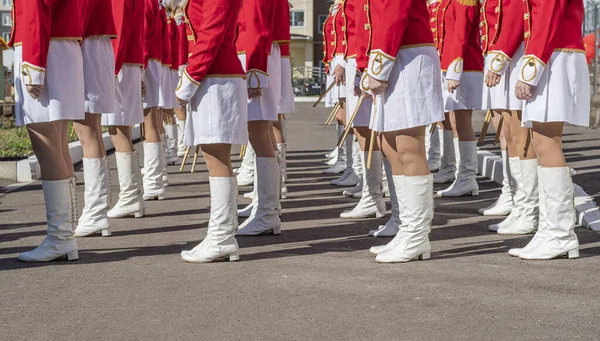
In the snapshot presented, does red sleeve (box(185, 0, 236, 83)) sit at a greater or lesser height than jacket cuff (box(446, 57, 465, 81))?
greater

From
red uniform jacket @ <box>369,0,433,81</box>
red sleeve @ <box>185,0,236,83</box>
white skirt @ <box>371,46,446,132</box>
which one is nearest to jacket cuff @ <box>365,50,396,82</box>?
red uniform jacket @ <box>369,0,433,81</box>

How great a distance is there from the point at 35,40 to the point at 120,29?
6.39ft

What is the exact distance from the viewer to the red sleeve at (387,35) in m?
6.39

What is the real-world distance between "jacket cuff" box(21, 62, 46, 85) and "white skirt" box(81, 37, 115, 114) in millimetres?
990

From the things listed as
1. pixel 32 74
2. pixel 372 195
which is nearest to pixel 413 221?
Result: pixel 372 195

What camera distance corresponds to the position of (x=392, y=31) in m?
6.39

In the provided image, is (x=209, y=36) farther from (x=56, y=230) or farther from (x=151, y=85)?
(x=151, y=85)

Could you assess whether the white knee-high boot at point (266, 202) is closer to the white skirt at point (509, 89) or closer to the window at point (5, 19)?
the white skirt at point (509, 89)

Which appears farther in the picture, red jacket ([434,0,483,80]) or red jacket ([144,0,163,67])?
red jacket ([144,0,163,67])

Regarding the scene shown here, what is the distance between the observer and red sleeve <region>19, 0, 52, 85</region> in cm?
639

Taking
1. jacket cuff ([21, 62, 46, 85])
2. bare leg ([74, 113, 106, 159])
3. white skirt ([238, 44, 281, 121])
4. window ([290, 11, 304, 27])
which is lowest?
bare leg ([74, 113, 106, 159])

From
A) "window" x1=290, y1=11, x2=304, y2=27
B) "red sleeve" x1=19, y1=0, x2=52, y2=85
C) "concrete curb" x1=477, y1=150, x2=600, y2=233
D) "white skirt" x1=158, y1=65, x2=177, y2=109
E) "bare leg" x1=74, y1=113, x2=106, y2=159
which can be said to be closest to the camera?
"red sleeve" x1=19, y1=0, x2=52, y2=85

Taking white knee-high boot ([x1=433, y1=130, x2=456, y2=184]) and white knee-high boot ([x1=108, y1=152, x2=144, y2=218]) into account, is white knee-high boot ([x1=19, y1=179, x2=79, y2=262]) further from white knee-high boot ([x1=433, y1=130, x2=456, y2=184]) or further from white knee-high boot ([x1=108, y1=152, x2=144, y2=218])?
white knee-high boot ([x1=433, y1=130, x2=456, y2=184])

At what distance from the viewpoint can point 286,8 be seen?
851cm
